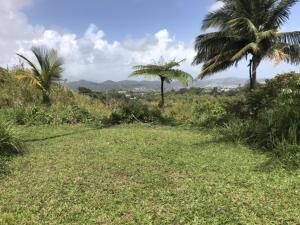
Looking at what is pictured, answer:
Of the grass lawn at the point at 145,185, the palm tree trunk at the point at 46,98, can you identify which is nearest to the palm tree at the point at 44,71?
the palm tree trunk at the point at 46,98

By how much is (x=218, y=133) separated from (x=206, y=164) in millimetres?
3402

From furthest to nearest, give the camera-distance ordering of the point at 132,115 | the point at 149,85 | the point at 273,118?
1. the point at 149,85
2. the point at 132,115
3. the point at 273,118

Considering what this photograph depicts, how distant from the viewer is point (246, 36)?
17.6m

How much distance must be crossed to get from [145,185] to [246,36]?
524 inches

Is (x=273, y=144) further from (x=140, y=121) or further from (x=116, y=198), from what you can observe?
(x=140, y=121)

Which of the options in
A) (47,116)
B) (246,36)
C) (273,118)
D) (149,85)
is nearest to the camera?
(273,118)

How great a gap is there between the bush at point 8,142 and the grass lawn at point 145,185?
0.93 feet

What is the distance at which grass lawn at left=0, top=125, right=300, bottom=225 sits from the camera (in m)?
4.69

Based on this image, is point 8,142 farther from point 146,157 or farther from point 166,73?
point 166,73

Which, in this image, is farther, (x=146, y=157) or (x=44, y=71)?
(x=44, y=71)

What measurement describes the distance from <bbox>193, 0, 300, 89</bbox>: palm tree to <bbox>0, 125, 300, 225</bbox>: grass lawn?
9702 mm

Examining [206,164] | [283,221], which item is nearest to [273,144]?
[206,164]

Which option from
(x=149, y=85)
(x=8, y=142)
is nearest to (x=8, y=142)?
(x=8, y=142)

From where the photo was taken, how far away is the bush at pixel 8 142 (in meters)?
7.73
